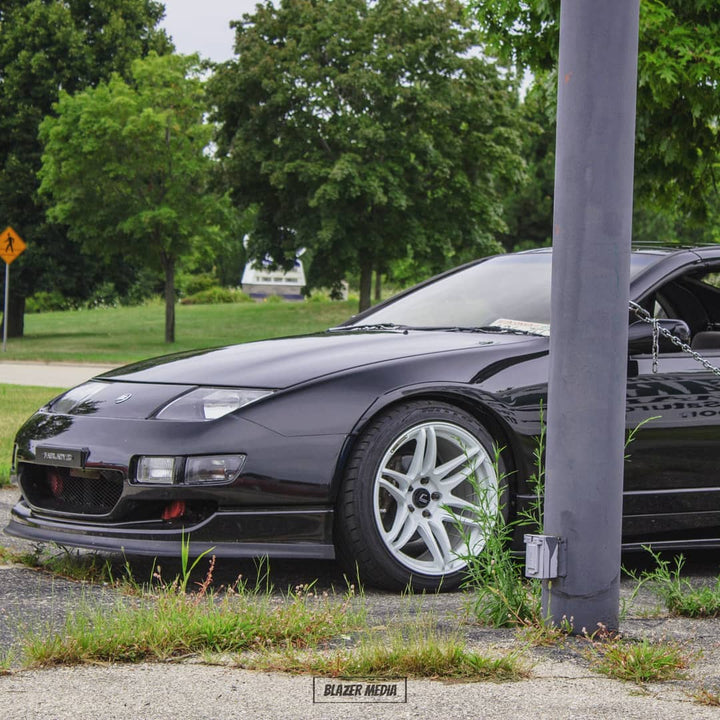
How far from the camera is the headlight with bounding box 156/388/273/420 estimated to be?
440 centimetres

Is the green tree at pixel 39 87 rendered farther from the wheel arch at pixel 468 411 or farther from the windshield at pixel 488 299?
the wheel arch at pixel 468 411

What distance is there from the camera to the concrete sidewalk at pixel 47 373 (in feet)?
59.1

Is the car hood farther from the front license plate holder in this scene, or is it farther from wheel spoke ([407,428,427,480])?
the front license plate holder

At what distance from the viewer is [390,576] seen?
14.3 feet

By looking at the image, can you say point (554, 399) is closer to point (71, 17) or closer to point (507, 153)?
point (507, 153)

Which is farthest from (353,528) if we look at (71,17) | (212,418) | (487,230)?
(71,17)

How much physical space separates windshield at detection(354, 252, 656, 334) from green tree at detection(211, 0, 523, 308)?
24.8 metres

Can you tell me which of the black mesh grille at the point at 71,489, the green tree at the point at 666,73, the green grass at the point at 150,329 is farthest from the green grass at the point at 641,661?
the green grass at the point at 150,329

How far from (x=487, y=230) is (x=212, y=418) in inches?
1218

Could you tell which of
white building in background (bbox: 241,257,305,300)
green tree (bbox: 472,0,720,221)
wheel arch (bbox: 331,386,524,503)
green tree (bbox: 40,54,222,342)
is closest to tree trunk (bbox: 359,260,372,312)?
green tree (bbox: 40,54,222,342)

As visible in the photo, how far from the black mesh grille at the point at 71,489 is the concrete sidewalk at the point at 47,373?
1229cm

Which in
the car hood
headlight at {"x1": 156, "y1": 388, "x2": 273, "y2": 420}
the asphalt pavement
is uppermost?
the car hood

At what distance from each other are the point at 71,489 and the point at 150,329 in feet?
133

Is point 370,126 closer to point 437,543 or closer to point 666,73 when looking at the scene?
point 666,73
